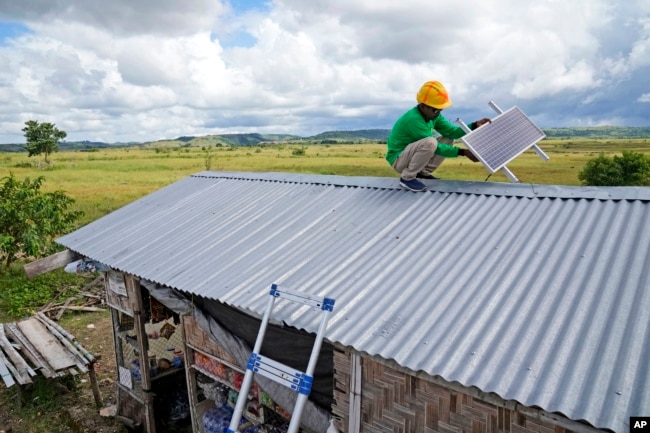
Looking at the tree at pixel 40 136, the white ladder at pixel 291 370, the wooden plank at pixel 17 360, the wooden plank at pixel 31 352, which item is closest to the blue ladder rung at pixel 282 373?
the white ladder at pixel 291 370

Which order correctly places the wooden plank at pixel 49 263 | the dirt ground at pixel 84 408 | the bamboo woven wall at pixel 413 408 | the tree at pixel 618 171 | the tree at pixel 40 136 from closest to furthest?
1. the bamboo woven wall at pixel 413 408
2. the wooden plank at pixel 49 263
3. the dirt ground at pixel 84 408
4. the tree at pixel 618 171
5. the tree at pixel 40 136

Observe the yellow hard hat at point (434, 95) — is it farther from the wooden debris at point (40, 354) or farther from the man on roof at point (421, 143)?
the wooden debris at point (40, 354)

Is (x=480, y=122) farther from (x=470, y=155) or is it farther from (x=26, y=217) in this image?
(x=26, y=217)

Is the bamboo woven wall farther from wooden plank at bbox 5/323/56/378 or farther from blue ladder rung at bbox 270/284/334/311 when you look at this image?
wooden plank at bbox 5/323/56/378

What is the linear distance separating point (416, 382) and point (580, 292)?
131 cm

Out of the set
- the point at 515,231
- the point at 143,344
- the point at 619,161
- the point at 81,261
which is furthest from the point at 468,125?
the point at 619,161

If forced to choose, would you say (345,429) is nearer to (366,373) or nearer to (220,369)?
(366,373)

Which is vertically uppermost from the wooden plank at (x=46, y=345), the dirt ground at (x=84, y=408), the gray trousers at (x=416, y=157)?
the gray trousers at (x=416, y=157)

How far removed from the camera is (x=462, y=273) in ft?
13.1

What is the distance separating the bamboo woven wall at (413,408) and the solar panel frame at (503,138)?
2.87 meters

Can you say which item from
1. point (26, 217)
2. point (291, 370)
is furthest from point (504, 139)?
point (26, 217)

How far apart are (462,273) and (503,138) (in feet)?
8.94

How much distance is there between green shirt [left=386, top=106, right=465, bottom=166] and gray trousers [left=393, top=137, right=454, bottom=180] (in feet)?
0.48

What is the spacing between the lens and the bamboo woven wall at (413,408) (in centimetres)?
305
